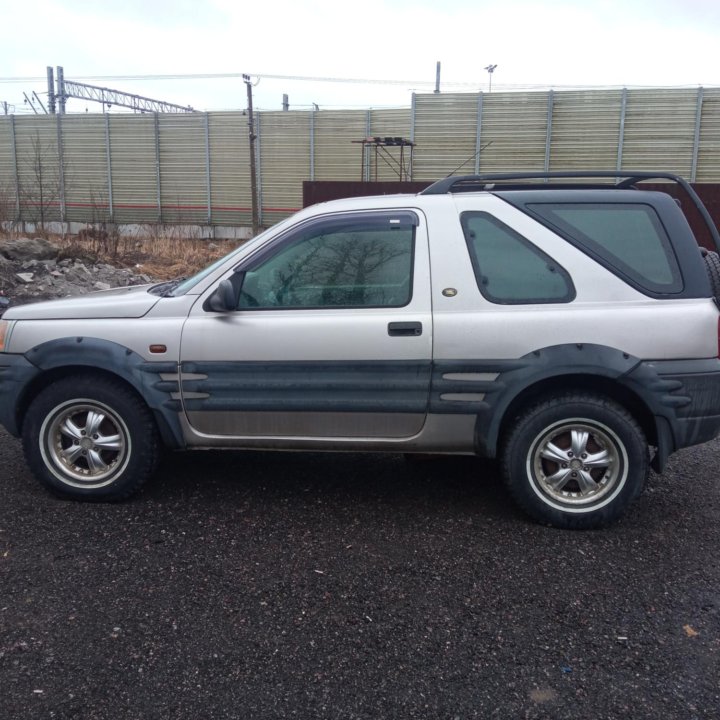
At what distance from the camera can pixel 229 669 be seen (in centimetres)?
288

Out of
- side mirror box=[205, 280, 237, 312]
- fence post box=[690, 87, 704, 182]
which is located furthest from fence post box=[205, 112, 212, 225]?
side mirror box=[205, 280, 237, 312]

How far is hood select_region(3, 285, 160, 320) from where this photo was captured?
441 centimetres

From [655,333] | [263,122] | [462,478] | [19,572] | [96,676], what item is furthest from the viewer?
[263,122]

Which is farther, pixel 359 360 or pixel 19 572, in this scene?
pixel 359 360

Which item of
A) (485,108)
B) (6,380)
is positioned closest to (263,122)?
(485,108)

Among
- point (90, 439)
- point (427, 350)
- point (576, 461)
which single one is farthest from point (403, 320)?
point (90, 439)

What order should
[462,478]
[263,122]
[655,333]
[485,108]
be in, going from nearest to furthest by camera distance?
[655,333] → [462,478] → [485,108] → [263,122]

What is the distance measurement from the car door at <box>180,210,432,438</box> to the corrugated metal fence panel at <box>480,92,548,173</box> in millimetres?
28966

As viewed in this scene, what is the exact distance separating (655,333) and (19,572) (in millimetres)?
3460

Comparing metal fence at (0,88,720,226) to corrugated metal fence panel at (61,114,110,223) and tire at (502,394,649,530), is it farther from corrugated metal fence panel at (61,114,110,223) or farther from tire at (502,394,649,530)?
tire at (502,394,649,530)

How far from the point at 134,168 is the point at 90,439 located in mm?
34918

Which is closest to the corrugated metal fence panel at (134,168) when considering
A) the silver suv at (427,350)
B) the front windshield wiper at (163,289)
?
the front windshield wiper at (163,289)

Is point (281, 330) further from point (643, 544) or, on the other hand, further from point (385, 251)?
point (643, 544)

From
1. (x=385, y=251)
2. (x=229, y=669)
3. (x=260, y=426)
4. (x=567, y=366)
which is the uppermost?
(x=385, y=251)
